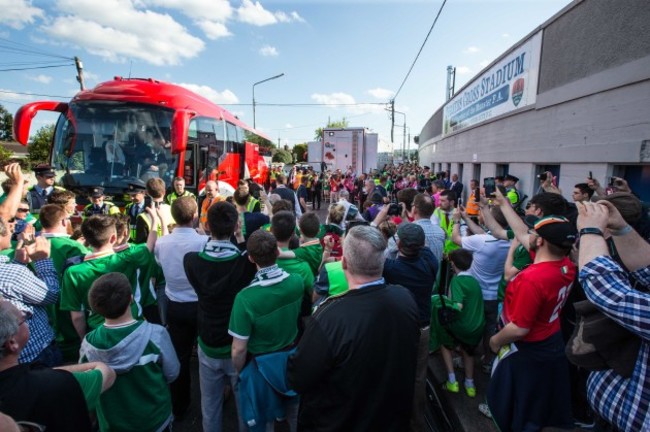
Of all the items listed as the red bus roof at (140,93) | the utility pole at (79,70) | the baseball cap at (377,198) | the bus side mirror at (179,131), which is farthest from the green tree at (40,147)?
the baseball cap at (377,198)

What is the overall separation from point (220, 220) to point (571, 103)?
8117 mm

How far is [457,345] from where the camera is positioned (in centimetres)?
364

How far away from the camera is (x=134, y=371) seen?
2.10m

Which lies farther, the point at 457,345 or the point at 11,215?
the point at 457,345

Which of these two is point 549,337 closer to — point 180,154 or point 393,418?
point 393,418

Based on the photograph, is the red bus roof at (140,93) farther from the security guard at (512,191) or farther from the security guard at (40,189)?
the security guard at (512,191)

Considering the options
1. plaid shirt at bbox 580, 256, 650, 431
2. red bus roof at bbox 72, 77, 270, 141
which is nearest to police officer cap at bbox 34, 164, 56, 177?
red bus roof at bbox 72, 77, 270, 141

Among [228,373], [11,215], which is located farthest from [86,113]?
[228,373]

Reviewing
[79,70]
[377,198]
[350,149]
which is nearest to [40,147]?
[79,70]

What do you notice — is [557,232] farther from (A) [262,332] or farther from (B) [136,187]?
(B) [136,187]

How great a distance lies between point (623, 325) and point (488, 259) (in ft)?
7.48

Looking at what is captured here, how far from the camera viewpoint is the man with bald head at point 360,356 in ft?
5.44

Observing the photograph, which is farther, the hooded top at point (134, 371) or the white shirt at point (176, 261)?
the white shirt at point (176, 261)

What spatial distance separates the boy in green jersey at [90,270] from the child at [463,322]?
2961 mm
